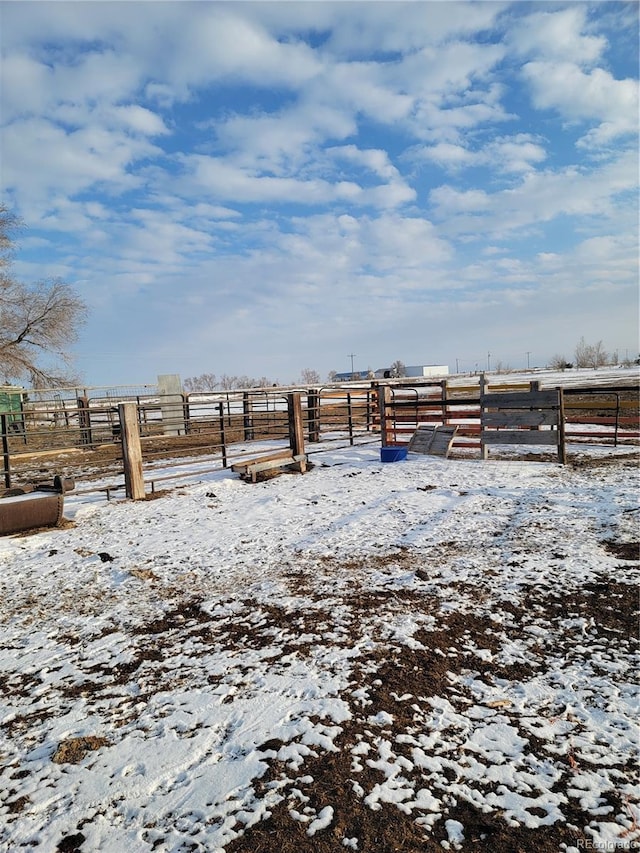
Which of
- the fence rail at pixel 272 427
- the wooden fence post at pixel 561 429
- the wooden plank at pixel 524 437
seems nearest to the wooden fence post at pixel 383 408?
the fence rail at pixel 272 427

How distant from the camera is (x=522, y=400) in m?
9.63

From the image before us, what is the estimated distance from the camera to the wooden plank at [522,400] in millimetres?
9234

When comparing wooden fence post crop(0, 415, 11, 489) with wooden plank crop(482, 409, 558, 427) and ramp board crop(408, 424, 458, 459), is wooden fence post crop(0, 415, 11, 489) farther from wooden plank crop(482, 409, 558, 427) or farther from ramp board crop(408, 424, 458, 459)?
wooden plank crop(482, 409, 558, 427)

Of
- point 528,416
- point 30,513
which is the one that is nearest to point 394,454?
point 528,416

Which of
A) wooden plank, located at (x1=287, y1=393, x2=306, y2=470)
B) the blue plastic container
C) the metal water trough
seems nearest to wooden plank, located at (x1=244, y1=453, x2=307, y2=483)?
wooden plank, located at (x1=287, y1=393, x2=306, y2=470)

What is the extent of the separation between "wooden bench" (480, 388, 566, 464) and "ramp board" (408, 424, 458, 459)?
102cm

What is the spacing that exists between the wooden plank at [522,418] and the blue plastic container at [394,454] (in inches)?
71.4

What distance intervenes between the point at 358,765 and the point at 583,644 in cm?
179

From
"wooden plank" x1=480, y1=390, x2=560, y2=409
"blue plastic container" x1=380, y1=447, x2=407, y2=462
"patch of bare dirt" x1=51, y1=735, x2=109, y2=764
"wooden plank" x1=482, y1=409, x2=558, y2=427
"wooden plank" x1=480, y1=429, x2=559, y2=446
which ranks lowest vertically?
"patch of bare dirt" x1=51, y1=735, x2=109, y2=764

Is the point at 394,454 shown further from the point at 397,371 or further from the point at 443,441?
the point at 397,371

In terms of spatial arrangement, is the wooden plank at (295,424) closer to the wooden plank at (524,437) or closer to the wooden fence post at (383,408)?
the wooden fence post at (383,408)

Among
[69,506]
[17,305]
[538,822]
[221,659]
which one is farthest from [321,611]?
[17,305]

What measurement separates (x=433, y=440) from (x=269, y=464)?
425cm

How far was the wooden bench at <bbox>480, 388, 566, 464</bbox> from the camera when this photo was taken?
9211mm
